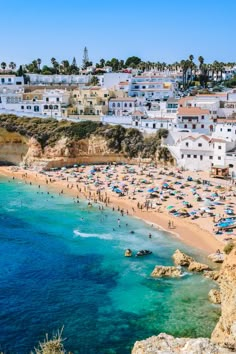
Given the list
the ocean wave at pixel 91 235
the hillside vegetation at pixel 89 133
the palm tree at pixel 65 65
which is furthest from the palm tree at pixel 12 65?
the ocean wave at pixel 91 235

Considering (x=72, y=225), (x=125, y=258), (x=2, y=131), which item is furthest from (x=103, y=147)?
(x=125, y=258)

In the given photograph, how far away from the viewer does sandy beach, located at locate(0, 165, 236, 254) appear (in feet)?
145

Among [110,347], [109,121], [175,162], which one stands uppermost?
[109,121]

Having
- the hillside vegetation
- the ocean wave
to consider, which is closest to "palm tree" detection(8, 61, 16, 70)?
the hillside vegetation

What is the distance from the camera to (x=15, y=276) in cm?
3388

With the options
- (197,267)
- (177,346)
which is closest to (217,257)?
(197,267)

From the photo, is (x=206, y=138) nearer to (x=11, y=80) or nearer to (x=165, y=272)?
(x=165, y=272)

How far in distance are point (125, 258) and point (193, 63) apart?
89998 millimetres

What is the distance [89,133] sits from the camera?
249ft

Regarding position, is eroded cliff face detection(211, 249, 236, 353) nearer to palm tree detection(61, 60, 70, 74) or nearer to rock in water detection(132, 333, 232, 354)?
rock in water detection(132, 333, 232, 354)

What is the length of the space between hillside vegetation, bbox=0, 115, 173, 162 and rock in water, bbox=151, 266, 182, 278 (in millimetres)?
36273

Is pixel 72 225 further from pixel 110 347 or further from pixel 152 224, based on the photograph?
pixel 110 347

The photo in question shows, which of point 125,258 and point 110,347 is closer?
point 110,347

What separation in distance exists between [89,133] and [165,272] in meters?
45.1
